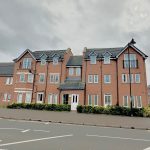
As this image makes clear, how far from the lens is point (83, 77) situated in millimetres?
32469

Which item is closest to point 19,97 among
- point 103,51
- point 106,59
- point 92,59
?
point 92,59

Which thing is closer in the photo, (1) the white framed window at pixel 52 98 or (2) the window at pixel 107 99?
(2) the window at pixel 107 99

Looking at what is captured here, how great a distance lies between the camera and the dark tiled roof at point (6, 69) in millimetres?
40156

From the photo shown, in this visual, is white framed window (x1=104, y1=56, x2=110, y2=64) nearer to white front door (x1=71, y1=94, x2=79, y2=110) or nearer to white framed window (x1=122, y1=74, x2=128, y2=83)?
white framed window (x1=122, y1=74, x2=128, y2=83)

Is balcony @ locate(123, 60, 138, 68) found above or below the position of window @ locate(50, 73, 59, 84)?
above

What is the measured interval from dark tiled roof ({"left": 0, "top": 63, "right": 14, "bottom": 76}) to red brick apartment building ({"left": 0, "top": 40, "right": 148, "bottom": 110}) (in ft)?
18.4

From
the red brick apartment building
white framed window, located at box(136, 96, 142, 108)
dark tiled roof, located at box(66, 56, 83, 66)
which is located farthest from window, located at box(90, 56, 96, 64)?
white framed window, located at box(136, 96, 142, 108)

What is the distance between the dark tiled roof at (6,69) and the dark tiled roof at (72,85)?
14605 mm

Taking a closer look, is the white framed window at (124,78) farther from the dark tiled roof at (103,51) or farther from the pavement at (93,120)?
the pavement at (93,120)

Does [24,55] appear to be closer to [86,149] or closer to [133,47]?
[133,47]

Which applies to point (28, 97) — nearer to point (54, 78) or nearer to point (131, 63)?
point (54, 78)

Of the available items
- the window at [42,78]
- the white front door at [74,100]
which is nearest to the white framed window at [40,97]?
the window at [42,78]

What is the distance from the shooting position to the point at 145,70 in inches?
1183

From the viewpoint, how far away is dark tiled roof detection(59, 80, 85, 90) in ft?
101
